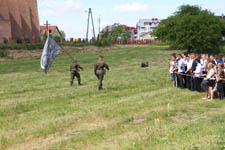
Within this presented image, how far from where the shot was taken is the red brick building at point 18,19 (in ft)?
234

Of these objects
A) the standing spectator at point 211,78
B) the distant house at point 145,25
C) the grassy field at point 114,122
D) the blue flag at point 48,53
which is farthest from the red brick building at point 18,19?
the distant house at point 145,25

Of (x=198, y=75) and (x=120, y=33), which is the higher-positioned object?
(x=120, y=33)

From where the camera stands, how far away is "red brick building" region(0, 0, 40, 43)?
2813 inches

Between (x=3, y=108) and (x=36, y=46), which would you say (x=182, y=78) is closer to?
(x=3, y=108)

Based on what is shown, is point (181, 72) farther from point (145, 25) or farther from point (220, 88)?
point (145, 25)

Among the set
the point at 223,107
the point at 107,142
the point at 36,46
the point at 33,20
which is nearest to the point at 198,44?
the point at 36,46

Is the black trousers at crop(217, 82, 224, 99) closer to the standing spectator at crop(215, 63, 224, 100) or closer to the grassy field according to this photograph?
the standing spectator at crop(215, 63, 224, 100)

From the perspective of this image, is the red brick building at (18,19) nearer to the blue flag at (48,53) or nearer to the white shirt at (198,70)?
the blue flag at (48,53)

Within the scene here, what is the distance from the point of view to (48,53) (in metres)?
19.0

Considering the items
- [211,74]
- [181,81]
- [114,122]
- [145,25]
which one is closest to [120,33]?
[145,25]

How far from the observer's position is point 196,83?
17797 mm

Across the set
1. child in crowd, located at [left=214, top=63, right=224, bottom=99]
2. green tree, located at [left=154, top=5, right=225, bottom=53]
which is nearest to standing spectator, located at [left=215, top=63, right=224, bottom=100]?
child in crowd, located at [left=214, top=63, right=224, bottom=99]

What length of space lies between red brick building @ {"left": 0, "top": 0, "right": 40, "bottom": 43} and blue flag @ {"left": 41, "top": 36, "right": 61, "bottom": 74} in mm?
46695

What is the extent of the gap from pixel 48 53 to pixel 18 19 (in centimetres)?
6400
